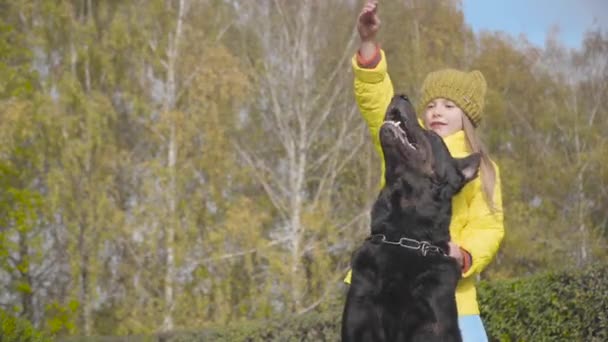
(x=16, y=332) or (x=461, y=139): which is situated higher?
(x=461, y=139)

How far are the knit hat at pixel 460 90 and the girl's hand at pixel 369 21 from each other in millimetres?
478

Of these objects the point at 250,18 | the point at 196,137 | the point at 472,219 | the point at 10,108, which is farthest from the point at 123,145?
the point at 472,219

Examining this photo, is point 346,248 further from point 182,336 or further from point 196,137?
point 182,336

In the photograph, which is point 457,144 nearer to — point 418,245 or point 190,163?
point 418,245

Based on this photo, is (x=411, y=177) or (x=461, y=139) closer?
(x=411, y=177)

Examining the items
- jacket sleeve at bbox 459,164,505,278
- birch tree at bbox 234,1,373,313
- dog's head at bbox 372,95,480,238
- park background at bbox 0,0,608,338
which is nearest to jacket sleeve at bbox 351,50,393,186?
dog's head at bbox 372,95,480,238

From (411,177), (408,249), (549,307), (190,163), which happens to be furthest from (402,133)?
(190,163)

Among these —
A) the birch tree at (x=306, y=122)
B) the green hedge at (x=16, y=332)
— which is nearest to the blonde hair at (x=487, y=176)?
the green hedge at (x=16, y=332)

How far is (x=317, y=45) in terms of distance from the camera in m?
20.2

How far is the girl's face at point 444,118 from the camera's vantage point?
363 centimetres

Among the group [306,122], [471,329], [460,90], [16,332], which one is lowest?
[16,332]

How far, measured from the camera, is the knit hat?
3.65 meters

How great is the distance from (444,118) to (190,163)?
1330 cm

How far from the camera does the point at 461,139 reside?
356 cm
